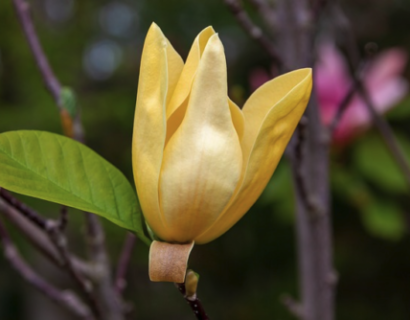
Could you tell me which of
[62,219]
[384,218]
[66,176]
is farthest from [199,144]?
[384,218]

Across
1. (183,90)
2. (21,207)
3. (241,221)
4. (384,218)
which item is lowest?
(241,221)

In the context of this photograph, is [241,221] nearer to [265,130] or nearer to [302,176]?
[302,176]

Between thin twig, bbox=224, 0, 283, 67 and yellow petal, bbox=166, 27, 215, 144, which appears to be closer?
yellow petal, bbox=166, 27, 215, 144

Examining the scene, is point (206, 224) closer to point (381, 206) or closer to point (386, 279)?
point (381, 206)

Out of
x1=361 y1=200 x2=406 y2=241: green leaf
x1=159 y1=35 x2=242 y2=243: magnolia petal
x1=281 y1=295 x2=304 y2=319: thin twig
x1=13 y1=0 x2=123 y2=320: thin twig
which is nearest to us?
x1=159 y1=35 x2=242 y2=243: magnolia petal

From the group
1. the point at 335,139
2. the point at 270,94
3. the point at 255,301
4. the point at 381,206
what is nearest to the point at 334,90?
the point at 335,139

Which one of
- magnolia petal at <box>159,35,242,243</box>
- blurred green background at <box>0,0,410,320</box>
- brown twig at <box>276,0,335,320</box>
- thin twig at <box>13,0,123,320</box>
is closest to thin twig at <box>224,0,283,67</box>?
brown twig at <box>276,0,335,320</box>

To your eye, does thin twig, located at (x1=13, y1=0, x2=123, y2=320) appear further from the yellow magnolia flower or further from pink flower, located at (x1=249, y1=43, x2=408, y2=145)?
pink flower, located at (x1=249, y1=43, x2=408, y2=145)
